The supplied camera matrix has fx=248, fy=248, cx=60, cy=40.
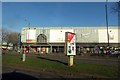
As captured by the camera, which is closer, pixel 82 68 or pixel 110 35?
pixel 82 68

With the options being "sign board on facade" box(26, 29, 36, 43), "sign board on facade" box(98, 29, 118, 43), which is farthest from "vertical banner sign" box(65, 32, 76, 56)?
"sign board on facade" box(26, 29, 36, 43)

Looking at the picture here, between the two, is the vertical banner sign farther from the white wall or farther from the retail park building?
the white wall

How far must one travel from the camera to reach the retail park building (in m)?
88.6

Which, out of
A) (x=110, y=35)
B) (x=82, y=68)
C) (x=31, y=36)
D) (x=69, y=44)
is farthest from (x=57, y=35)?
(x=82, y=68)

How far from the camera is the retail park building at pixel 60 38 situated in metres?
88.6

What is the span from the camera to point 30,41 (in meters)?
90.9

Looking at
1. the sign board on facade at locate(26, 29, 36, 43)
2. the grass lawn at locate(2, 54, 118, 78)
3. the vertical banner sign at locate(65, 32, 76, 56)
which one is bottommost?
the grass lawn at locate(2, 54, 118, 78)

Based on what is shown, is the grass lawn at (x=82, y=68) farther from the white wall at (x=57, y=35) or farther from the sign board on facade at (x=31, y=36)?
the sign board on facade at (x=31, y=36)

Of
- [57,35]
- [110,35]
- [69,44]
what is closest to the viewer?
[69,44]

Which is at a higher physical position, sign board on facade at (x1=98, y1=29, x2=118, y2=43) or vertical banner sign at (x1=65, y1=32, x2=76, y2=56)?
sign board on facade at (x1=98, y1=29, x2=118, y2=43)

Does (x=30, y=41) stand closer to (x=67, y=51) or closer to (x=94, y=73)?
(x=67, y=51)

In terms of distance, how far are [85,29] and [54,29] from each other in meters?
11.3

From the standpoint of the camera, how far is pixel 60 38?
90125 mm

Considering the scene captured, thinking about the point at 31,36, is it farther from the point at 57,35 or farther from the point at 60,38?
the point at 60,38
